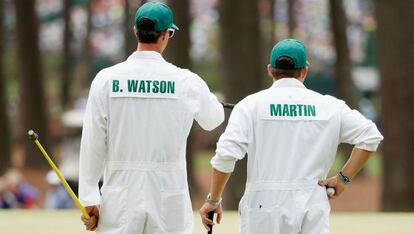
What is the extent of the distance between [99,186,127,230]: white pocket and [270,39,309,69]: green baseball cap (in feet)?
3.75

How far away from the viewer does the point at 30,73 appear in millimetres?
34750

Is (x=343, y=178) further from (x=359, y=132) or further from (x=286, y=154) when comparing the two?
(x=286, y=154)

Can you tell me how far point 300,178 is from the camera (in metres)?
6.92

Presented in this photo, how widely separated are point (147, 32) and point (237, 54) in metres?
16.3

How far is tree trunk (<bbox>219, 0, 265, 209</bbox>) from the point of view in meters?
23.3

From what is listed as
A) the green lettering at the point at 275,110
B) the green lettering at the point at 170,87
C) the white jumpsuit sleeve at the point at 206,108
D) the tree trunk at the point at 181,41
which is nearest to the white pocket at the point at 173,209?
the white jumpsuit sleeve at the point at 206,108

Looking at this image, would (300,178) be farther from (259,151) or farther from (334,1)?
(334,1)

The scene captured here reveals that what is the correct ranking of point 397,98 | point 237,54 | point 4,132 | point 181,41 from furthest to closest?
point 4,132
point 181,41
point 237,54
point 397,98

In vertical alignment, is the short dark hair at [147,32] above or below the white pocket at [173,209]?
above

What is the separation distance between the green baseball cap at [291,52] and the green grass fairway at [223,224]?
3.09 m

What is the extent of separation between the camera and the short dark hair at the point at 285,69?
23.3ft

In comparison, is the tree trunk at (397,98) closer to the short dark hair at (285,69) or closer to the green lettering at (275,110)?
the short dark hair at (285,69)

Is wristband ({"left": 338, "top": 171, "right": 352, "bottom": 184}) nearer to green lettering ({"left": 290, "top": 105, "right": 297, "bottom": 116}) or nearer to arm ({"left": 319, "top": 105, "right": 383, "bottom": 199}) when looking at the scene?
arm ({"left": 319, "top": 105, "right": 383, "bottom": 199})

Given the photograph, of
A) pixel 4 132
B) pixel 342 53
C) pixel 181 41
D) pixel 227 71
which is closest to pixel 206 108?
pixel 227 71
